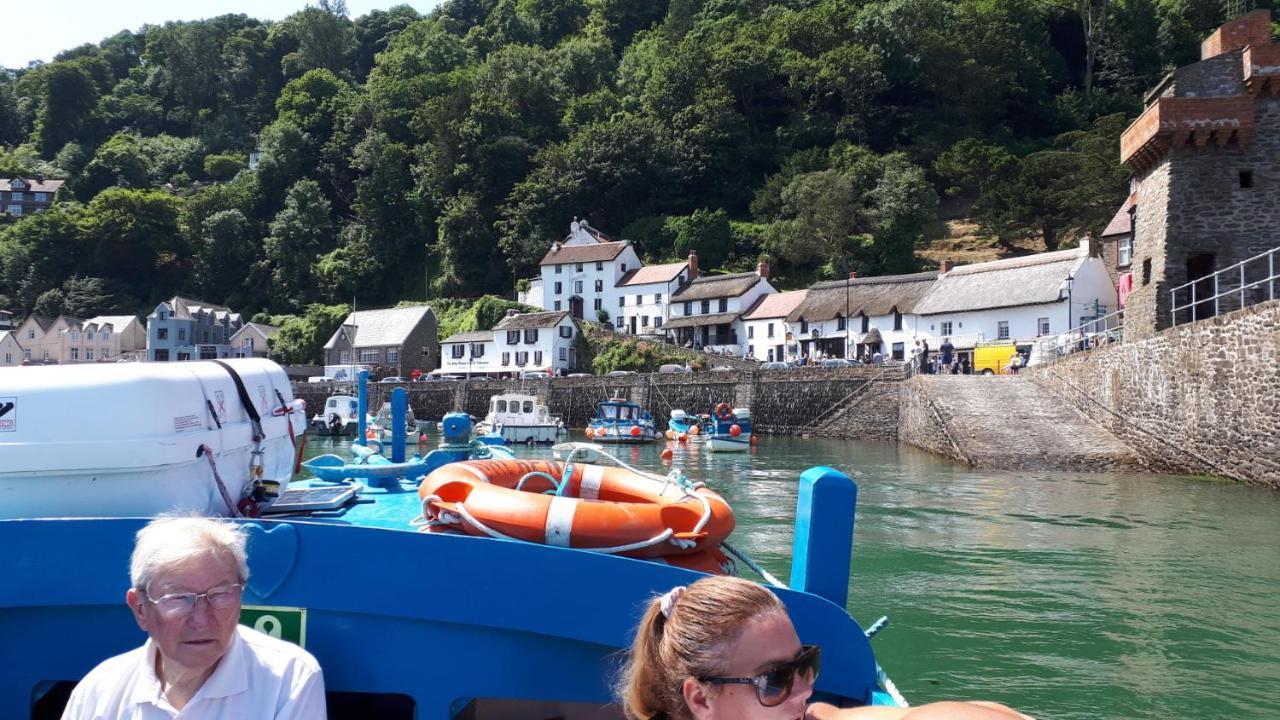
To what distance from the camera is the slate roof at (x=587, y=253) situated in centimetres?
7225

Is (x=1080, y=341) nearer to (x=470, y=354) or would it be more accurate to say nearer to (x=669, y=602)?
(x=669, y=602)

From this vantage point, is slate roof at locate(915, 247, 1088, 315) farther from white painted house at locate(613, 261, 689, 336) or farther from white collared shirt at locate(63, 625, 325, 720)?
white collared shirt at locate(63, 625, 325, 720)

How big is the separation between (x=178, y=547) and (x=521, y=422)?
129ft

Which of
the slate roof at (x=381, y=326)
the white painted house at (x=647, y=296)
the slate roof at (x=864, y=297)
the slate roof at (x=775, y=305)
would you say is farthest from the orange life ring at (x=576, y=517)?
the slate roof at (x=381, y=326)

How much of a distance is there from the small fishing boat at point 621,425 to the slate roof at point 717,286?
73.7ft

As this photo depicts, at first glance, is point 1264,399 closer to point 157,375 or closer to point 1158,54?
point 157,375

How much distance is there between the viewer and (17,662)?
163 inches

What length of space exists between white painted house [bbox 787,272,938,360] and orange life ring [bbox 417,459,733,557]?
51.6 metres

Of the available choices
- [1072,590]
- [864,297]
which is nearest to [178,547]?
[1072,590]

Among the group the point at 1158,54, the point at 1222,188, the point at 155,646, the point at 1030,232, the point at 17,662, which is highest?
the point at 1158,54

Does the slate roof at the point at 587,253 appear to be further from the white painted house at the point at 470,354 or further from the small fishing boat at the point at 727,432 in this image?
the small fishing boat at the point at 727,432

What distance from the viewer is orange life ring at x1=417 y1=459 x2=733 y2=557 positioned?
4969mm

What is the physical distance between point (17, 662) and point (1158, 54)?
96845 millimetres

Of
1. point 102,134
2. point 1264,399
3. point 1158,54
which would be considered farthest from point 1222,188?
point 102,134
